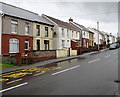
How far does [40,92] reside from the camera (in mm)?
7340

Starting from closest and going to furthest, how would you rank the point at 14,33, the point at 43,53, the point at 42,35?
the point at 43,53 < the point at 14,33 < the point at 42,35

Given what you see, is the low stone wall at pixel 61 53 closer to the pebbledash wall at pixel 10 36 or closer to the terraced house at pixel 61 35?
the pebbledash wall at pixel 10 36

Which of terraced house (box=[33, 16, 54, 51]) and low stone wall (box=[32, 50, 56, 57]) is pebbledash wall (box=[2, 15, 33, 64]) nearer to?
terraced house (box=[33, 16, 54, 51])

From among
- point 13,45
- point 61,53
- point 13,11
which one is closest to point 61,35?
point 61,53

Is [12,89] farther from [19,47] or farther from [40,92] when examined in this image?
[19,47]

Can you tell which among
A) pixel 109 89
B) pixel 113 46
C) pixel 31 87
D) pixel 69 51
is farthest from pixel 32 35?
pixel 113 46

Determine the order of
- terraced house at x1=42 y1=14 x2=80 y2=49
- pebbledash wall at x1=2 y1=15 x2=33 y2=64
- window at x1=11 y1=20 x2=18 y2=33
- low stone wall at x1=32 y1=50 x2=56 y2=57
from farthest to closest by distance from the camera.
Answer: terraced house at x1=42 y1=14 x2=80 y2=49, window at x1=11 y1=20 x2=18 y2=33, low stone wall at x1=32 y1=50 x2=56 y2=57, pebbledash wall at x1=2 y1=15 x2=33 y2=64

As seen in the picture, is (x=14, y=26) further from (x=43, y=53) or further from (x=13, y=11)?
(x=43, y=53)

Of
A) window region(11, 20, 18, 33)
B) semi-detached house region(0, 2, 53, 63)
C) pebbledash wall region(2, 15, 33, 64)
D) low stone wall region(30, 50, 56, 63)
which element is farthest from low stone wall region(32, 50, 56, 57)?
window region(11, 20, 18, 33)

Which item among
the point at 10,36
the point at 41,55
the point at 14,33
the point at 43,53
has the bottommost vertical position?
the point at 41,55

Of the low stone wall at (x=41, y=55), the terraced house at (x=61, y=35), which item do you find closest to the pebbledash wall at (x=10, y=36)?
the low stone wall at (x=41, y=55)

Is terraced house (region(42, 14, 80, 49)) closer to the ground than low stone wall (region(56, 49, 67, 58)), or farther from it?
farther from it

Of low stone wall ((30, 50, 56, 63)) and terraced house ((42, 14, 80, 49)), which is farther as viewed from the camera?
terraced house ((42, 14, 80, 49))

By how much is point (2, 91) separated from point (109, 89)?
537 cm
